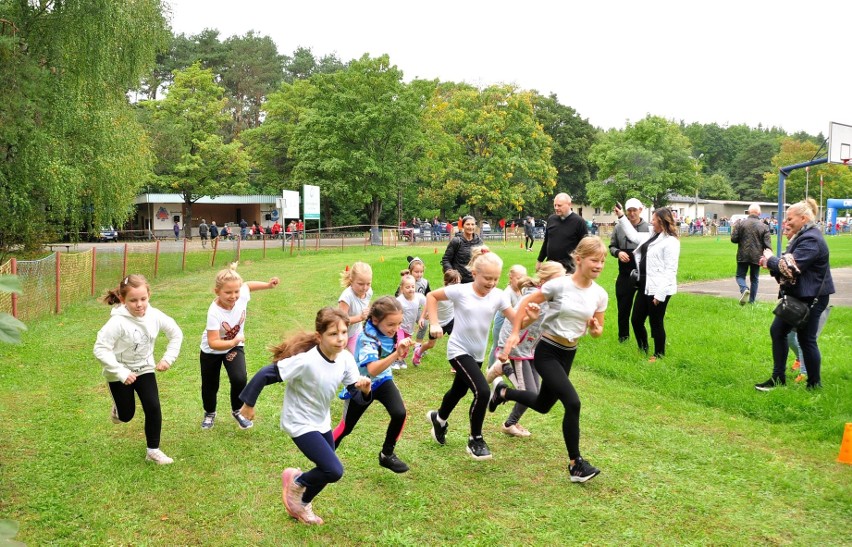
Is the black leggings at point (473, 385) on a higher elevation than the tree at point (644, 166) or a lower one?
lower

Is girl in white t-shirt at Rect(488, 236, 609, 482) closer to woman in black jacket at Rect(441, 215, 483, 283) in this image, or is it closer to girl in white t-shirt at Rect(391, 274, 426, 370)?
girl in white t-shirt at Rect(391, 274, 426, 370)

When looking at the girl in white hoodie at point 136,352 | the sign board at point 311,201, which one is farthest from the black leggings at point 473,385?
the sign board at point 311,201

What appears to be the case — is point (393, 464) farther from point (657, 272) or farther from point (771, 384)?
point (657, 272)

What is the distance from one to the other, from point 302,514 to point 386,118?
46.6 meters

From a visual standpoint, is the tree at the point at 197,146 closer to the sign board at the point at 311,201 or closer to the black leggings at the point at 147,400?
the sign board at the point at 311,201

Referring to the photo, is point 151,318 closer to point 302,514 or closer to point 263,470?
point 263,470

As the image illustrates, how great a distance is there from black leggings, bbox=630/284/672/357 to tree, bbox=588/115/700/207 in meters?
60.4

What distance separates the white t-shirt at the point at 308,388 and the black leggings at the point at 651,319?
5.71m

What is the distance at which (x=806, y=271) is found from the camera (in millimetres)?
7246

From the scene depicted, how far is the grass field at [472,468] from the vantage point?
4.52 metres

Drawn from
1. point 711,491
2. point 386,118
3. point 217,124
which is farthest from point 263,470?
point 217,124

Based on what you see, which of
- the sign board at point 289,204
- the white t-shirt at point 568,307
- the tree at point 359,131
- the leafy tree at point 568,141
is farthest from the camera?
the leafy tree at point 568,141

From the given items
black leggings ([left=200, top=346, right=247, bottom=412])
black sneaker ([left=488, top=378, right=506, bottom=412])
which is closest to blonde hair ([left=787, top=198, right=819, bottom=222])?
black sneaker ([left=488, top=378, right=506, bottom=412])

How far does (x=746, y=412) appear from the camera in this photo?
7.21 metres
